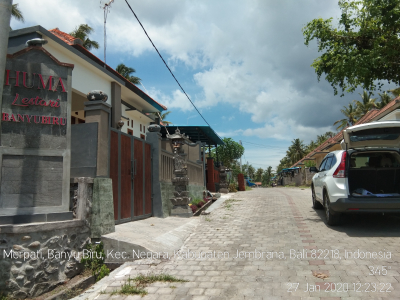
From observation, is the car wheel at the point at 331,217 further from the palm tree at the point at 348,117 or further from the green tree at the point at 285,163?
the green tree at the point at 285,163

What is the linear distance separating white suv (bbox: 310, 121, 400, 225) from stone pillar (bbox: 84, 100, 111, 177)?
483cm

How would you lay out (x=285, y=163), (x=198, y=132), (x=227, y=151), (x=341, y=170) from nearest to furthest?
(x=341, y=170), (x=198, y=132), (x=227, y=151), (x=285, y=163)

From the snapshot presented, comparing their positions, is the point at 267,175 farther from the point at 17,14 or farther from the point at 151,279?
the point at 151,279

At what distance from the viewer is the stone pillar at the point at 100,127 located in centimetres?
623

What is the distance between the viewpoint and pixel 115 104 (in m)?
12.0

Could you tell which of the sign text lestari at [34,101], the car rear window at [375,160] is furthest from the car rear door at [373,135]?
the sign text lestari at [34,101]

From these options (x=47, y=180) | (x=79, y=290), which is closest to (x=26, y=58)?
(x=47, y=180)

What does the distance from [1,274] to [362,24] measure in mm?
10815

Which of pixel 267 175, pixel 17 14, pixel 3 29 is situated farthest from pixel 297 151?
pixel 3 29

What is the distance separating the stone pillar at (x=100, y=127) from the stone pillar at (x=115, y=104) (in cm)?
536

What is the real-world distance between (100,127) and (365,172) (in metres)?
6.22

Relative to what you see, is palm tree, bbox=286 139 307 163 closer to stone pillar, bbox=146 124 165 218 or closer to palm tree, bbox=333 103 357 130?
palm tree, bbox=333 103 357 130

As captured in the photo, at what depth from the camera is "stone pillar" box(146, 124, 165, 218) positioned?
9078 millimetres

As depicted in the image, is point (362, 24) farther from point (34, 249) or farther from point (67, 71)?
point (34, 249)
